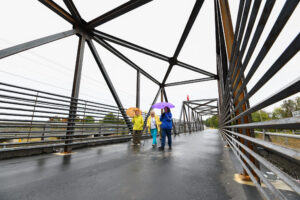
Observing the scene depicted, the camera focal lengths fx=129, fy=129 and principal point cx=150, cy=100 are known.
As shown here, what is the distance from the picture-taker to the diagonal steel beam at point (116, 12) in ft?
12.6

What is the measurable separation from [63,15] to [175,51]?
4.84 metres

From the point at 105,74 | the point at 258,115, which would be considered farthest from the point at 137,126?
the point at 258,115

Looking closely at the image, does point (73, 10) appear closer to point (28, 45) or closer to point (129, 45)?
point (28, 45)

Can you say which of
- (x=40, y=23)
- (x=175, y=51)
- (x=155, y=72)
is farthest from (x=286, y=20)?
(x=155, y=72)

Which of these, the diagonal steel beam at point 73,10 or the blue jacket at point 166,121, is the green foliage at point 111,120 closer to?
the blue jacket at point 166,121

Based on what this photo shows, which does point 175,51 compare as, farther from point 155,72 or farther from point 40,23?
point 40,23

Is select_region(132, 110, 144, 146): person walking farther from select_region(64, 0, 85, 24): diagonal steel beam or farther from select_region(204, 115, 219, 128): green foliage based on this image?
select_region(204, 115, 219, 128): green foliage

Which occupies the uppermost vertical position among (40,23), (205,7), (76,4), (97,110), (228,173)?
(205,7)

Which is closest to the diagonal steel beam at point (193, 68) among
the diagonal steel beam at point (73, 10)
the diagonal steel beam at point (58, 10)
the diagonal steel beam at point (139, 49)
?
the diagonal steel beam at point (139, 49)

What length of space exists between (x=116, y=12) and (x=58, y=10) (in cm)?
156

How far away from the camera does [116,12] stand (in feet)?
13.3

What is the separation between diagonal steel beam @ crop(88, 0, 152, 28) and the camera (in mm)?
3852

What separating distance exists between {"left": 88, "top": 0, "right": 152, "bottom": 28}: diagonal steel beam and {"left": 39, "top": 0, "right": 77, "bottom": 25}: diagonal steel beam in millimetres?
555

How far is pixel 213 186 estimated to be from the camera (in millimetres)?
1452
